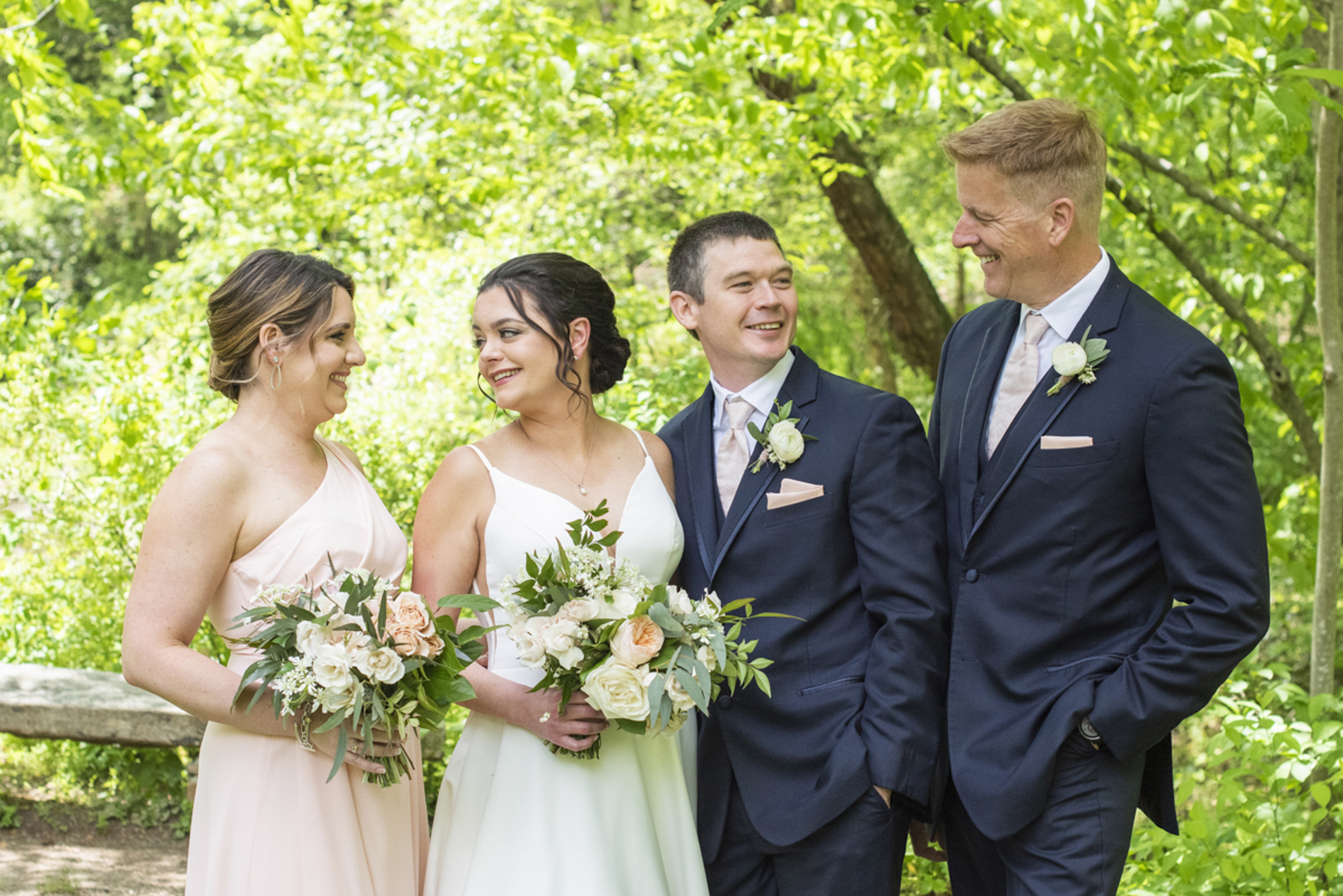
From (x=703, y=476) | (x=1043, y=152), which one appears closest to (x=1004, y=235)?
(x=1043, y=152)

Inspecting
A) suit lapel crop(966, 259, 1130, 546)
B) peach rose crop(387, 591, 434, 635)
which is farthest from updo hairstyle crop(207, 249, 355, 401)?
suit lapel crop(966, 259, 1130, 546)

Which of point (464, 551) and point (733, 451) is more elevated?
point (733, 451)

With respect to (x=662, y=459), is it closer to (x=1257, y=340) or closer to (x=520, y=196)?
(x=1257, y=340)

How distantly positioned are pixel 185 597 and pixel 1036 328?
208cm

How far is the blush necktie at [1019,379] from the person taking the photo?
2.73 meters

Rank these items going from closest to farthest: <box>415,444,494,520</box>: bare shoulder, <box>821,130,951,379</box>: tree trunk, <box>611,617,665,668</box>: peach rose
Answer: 1. <box>611,617,665,668</box>: peach rose
2. <box>415,444,494,520</box>: bare shoulder
3. <box>821,130,951,379</box>: tree trunk

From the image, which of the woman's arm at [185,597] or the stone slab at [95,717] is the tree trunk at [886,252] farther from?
the woman's arm at [185,597]

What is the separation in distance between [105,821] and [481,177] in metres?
4.35

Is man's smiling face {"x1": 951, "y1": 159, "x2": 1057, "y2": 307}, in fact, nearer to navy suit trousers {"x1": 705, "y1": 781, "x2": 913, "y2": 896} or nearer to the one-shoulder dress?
navy suit trousers {"x1": 705, "y1": 781, "x2": 913, "y2": 896}

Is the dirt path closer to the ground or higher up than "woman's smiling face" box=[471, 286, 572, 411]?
closer to the ground

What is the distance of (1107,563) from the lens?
8.30 feet

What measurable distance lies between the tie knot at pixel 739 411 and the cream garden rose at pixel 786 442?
211 mm

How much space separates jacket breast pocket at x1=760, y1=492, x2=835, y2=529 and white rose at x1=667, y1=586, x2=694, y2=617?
17.4 inches

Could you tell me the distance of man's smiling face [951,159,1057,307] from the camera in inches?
105
